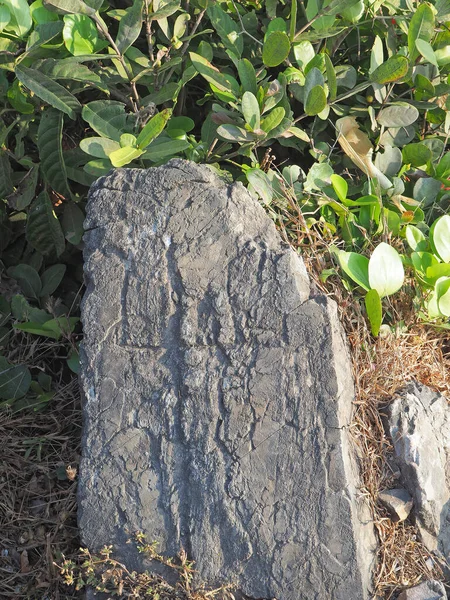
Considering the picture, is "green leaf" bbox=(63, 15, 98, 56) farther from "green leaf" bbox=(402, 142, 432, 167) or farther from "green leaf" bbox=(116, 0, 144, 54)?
"green leaf" bbox=(402, 142, 432, 167)

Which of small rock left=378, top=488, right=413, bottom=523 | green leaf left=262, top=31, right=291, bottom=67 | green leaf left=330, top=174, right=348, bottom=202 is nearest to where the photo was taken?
small rock left=378, top=488, right=413, bottom=523

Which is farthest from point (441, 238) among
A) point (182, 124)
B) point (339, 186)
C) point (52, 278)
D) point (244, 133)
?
point (52, 278)

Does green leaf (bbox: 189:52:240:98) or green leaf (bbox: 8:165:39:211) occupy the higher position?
green leaf (bbox: 189:52:240:98)

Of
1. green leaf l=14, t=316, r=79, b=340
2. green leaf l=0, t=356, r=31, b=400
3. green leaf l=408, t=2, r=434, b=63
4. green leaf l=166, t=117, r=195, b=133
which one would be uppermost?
green leaf l=408, t=2, r=434, b=63

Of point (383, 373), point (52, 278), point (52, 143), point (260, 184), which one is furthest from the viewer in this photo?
point (52, 278)

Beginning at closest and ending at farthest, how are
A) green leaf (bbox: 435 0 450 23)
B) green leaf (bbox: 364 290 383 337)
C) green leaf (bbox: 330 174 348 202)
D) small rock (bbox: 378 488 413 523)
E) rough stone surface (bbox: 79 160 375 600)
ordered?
1. rough stone surface (bbox: 79 160 375 600)
2. small rock (bbox: 378 488 413 523)
3. green leaf (bbox: 364 290 383 337)
4. green leaf (bbox: 330 174 348 202)
5. green leaf (bbox: 435 0 450 23)

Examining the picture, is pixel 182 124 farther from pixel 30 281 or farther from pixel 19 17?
pixel 30 281

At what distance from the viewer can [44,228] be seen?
228 centimetres

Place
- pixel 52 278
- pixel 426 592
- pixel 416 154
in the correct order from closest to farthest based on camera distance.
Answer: pixel 426 592
pixel 416 154
pixel 52 278

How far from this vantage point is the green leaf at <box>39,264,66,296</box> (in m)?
2.33

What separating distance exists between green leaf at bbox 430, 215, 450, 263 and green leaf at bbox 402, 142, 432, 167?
12.0 inches

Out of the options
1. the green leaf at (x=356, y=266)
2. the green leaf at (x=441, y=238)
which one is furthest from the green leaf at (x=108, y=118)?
the green leaf at (x=441, y=238)

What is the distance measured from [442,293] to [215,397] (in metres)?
0.74

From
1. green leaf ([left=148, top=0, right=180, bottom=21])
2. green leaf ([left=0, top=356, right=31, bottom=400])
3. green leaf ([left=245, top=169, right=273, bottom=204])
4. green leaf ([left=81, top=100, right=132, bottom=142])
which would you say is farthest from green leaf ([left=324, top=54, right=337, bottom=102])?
green leaf ([left=0, top=356, right=31, bottom=400])
